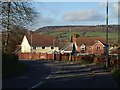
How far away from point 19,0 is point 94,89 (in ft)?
75.5

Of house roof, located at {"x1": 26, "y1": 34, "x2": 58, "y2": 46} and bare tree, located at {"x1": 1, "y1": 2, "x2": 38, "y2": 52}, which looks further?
house roof, located at {"x1": 26, "y1": 34, "x2": 58, "y2": 46}

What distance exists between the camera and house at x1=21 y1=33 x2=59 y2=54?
113 metres

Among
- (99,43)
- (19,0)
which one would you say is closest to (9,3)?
(19,0)

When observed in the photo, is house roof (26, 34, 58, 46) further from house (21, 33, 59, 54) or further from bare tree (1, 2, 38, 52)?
bare tree (1, 2, 38, 52)

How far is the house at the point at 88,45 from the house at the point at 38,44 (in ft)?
22.0

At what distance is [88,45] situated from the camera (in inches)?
4432

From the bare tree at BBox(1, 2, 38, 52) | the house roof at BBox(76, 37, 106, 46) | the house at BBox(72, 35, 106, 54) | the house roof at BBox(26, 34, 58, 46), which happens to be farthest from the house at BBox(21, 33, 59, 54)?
the bare tree at BBox(1, 2, 38, 52)

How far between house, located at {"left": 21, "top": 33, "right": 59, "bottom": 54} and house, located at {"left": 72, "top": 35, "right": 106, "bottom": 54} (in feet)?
22.0

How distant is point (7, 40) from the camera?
Answer: 138 ft

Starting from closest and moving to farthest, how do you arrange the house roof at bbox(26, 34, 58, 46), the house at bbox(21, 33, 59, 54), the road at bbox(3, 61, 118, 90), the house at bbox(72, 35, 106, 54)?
1. the road at bbox(3, 61, 118, 90)
2. the house at bbox(72, 35, 106, 54)
3. the house at bbox(21, 33, 59, 54)
4. the house roof at bbox(26, 34, 58, 46)

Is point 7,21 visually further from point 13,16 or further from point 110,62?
point 110,62

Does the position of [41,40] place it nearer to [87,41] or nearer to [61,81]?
[87,41]

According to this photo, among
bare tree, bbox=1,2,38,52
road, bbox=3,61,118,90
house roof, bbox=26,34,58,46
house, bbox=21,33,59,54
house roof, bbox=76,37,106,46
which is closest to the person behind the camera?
road, bbox=3,61,118,90

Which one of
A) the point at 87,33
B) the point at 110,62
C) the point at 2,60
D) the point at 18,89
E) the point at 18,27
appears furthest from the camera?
the point at 87,33
